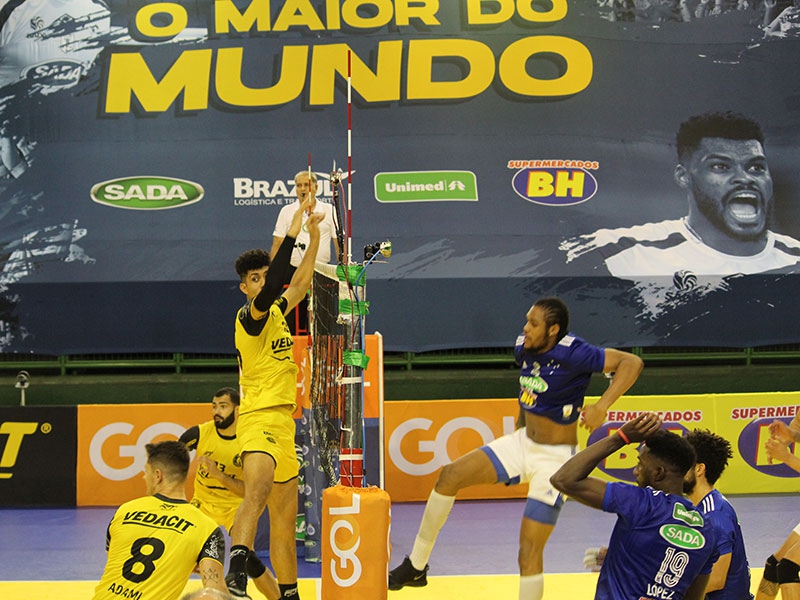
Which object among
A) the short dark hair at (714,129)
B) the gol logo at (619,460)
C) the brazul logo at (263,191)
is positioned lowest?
the gol logo at (619,460)

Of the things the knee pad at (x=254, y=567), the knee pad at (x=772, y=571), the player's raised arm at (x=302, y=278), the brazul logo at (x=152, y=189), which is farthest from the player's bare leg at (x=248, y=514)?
the brazul logo at (x=152, y=189)

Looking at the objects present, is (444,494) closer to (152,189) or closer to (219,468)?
(219,468)

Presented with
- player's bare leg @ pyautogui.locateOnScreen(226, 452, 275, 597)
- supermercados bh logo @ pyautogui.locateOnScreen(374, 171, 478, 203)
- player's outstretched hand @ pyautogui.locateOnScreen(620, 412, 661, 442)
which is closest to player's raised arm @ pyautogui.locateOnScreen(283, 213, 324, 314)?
player's bare leg @ pyautogui.locateOnScreen(226, 452, 275, 597)

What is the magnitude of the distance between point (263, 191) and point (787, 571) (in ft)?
34.3

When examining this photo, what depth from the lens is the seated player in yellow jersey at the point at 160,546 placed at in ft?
18.1

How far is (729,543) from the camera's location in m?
6.08

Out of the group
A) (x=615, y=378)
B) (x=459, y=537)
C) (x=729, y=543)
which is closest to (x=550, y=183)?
(x=459, y=537)

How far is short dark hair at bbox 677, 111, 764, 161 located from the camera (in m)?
16.1

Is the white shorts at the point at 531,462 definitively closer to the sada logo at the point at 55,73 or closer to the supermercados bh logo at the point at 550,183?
the supermercados bh logo at the point at 550,183

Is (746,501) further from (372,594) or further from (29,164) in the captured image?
(29,164)

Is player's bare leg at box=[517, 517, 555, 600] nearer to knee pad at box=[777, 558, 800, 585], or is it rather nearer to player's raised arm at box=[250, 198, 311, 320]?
knee pad at box=[777, 558, 800, 585]

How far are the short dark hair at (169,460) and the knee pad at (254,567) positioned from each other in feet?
5.44

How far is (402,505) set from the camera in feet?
44.2

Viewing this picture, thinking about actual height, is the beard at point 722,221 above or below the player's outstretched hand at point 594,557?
above
